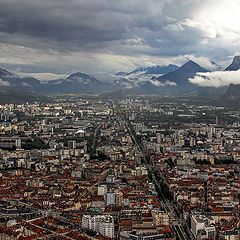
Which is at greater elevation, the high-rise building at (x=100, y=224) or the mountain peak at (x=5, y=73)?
the mountain peak at (x=5, y=73)

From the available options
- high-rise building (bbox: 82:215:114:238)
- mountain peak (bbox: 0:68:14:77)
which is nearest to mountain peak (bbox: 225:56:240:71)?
mountain peak (bbox: 0:68:14:77)

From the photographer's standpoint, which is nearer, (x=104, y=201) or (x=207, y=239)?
(x=207, y=239)

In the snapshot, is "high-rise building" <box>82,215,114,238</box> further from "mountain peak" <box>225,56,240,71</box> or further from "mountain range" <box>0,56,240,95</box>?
"mountain peak" <box>225,56,240,71</box>

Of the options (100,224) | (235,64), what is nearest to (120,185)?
(100,224)

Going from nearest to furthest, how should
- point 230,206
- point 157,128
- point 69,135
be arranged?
1. point 230,206
2. point 69,135
3. point 157,128

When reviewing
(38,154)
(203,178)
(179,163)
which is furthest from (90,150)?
(203,178)

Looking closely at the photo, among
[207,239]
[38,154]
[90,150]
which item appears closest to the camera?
[207,239]

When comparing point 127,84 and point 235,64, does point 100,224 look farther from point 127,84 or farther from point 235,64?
point 127,84

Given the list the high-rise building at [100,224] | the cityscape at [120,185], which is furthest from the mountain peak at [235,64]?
the high-rise building at [100,224]

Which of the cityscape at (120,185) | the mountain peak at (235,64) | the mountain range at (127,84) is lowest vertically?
the cityscape at (120,185)

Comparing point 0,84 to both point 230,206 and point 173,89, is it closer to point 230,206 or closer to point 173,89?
point 173,89

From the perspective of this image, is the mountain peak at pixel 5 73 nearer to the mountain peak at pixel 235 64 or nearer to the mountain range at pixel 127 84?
the mountain range at pixel 127 84
